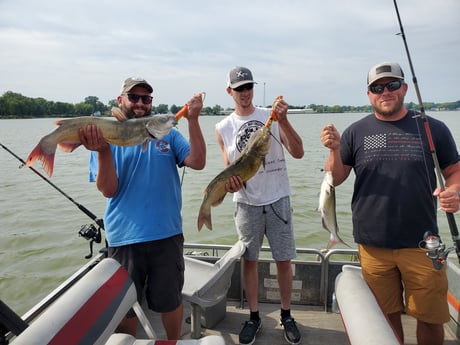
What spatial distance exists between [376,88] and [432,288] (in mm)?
1719

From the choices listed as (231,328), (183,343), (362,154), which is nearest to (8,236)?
(231,328)

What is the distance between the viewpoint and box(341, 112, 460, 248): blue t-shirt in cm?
289

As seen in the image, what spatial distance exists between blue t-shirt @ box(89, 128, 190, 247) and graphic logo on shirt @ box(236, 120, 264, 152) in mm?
695

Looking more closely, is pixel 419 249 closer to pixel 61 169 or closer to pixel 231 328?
pixel 231 328

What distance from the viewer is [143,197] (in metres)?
3.01

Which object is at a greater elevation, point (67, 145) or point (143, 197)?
point (67, 145)

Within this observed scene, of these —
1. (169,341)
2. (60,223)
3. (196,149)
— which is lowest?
(60,223)

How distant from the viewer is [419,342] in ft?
9.97

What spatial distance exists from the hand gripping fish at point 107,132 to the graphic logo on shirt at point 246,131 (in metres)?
1.06

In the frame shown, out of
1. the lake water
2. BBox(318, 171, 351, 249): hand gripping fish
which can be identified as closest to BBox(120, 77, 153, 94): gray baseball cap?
BBox(318, 171, 351, 249): hand gripping fish

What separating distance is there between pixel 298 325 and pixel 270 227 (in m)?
1.34

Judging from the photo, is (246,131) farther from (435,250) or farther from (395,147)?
(435,250)

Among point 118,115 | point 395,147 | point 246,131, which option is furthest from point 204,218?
point 395,147

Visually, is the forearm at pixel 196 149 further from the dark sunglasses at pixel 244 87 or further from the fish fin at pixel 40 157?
the fish fin at pixel 40 157
